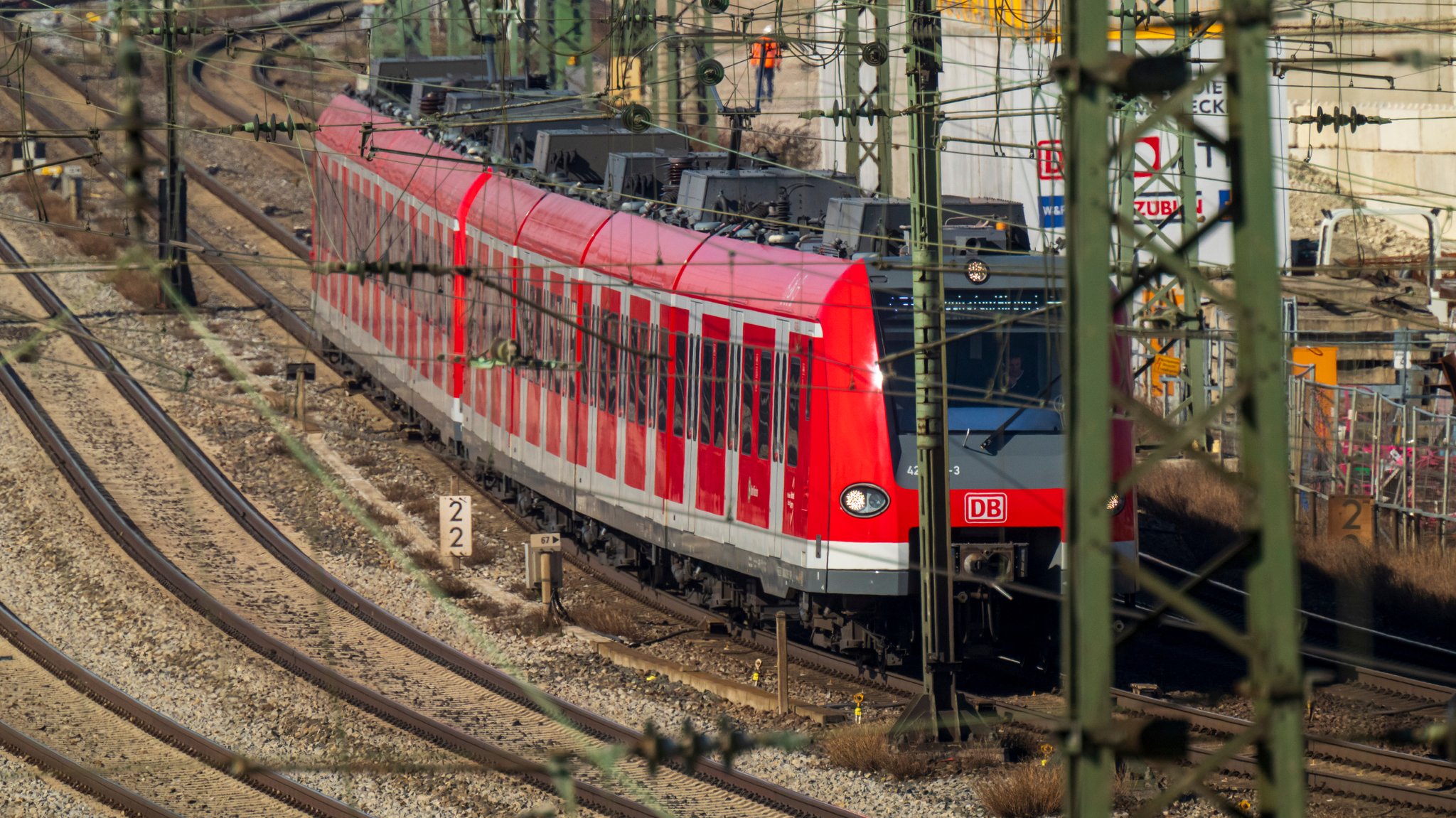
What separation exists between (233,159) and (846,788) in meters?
32.6

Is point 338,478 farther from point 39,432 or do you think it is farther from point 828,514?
point 828,514

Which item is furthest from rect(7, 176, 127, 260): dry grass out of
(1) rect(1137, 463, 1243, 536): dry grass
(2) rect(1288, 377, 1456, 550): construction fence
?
(2) rect(1288, 377, 1456, 550): construction fence

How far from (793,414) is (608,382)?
3429 mm

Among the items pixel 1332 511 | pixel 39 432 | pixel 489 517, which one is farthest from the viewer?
pixel 39 432

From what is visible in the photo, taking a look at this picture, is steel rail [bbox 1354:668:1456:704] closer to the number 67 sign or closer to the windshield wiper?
the windshield wiper

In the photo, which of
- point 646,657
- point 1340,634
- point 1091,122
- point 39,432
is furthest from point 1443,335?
point 1091,122

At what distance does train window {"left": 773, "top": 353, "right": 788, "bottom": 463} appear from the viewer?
15.0 metres

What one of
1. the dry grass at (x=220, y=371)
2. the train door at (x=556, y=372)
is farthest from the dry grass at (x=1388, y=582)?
the dry grass at (x=220, y=371)

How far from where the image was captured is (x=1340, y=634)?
17.5 m

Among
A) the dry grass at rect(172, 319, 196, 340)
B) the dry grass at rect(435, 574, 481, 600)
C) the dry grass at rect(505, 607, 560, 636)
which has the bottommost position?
the dry grass at rect(505, 607, 560, 636)

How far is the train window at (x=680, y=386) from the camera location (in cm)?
1642

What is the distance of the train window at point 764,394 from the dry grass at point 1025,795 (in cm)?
364

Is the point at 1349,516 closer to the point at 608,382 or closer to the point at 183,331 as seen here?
the point at 608,382

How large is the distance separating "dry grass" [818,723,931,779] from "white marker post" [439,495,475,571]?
7.09 meters
